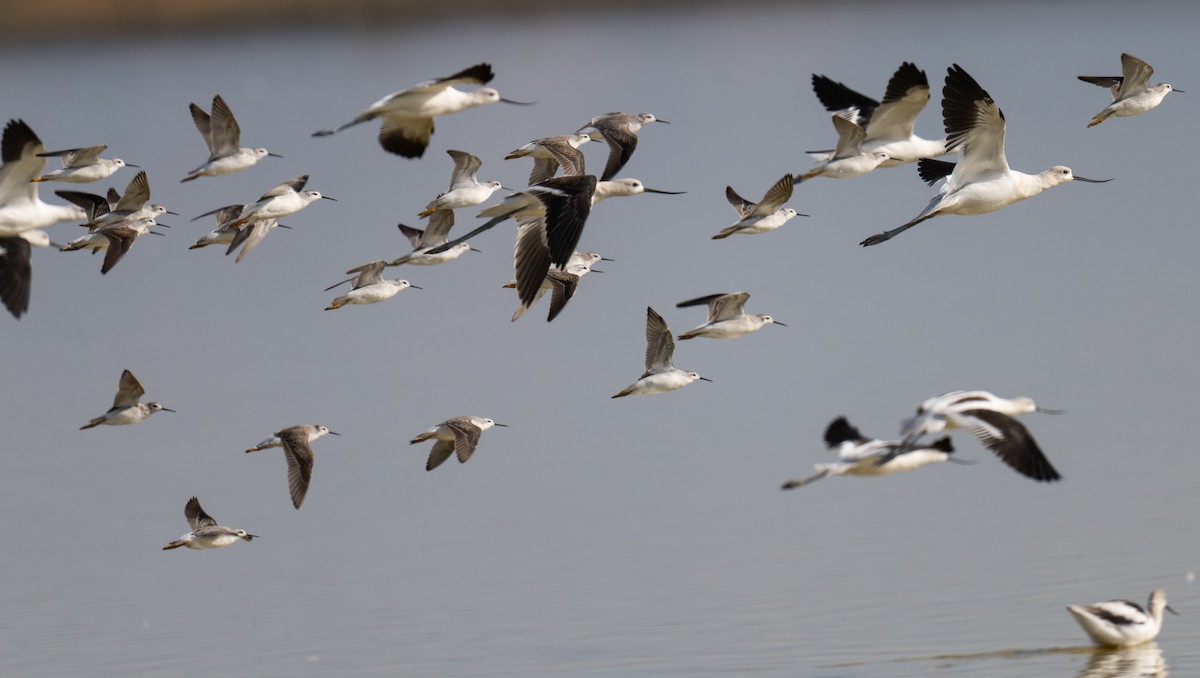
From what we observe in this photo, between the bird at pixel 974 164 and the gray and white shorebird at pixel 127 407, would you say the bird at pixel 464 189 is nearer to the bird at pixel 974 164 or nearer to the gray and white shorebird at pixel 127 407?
the gray and white shorebird at pixel 127 407

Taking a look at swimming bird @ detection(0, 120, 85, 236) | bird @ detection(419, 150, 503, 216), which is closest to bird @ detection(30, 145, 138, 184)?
swimming bird @ detection(0, 120, 85, 236)

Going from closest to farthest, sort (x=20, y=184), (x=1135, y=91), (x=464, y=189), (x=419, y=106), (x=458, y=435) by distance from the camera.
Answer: (x=20, y=184) < (x=419, y=106) < (x=458, y=435) < (x=464, y=189) < (x=1135, y=91)

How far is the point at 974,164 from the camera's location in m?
12.7

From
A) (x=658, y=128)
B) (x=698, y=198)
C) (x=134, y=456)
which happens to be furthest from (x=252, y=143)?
(x=134, y=456)

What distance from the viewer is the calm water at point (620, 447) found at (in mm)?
12625

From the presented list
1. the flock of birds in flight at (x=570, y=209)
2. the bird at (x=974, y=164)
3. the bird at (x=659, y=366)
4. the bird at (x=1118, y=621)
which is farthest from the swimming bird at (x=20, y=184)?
the bird at (x=1118, y=621)

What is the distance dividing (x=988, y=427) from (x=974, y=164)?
2757 millimetres

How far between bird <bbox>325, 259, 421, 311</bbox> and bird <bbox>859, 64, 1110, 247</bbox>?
408 cm

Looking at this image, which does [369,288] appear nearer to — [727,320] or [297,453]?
[297,453]

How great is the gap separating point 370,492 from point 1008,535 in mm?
5155

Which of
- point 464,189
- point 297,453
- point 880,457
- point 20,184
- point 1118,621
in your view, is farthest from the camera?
point 464,189

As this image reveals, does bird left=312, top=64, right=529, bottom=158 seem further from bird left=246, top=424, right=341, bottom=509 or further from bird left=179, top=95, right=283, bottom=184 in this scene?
bird left=246, top=424, right=341, bottom=509

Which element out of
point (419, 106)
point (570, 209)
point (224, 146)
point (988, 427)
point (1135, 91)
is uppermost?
point (419, 106)

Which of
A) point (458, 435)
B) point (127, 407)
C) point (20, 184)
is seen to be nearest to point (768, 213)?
point (458, 435)
